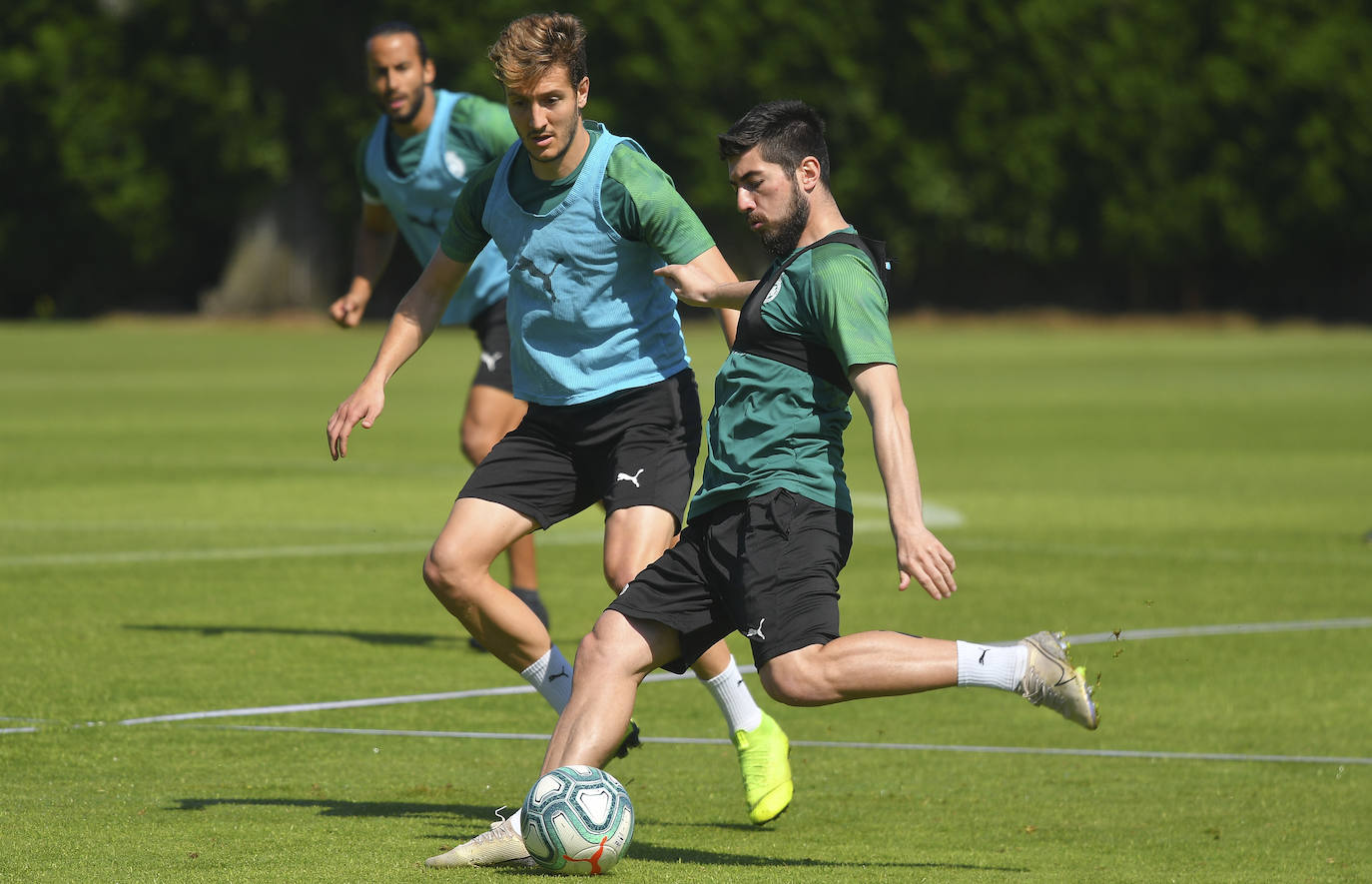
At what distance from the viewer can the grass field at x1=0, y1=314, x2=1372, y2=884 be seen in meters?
5.65

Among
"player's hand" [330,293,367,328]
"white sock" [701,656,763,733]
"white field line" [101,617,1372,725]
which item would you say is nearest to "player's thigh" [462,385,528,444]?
"player's hand" [330,293,367,328]

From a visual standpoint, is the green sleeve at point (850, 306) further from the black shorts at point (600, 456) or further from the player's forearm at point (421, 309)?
the player's forearm at point (421, 309)

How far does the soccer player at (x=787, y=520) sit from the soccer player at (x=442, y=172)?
3.62 metres

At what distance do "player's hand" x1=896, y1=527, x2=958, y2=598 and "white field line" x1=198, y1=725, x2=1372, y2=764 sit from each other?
2.29 meters

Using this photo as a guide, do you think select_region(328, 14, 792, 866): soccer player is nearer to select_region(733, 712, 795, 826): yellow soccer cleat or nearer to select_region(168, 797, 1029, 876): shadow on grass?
select_region(733, 712, 795, 826): yellow soccer cleat

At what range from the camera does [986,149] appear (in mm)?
49531

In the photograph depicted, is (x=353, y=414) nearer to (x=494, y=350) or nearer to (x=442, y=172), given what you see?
(x=494, y=350)

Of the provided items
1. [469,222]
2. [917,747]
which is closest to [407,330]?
[469,222]

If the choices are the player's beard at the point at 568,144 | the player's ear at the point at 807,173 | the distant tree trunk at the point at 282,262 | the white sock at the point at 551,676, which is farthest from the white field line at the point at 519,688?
the distant tree trunk at the point at 282,262

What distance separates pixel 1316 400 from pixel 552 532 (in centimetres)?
1465

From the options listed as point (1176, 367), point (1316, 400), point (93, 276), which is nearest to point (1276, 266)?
point (1176, 367)

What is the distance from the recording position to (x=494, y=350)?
9352 mm

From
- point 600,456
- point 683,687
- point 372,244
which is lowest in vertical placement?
point 683,687

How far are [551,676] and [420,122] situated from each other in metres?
3.88
